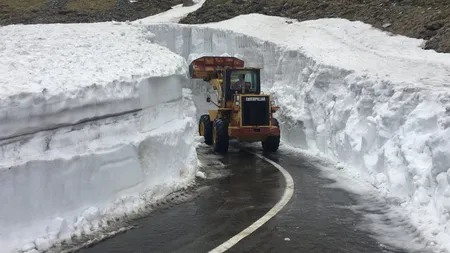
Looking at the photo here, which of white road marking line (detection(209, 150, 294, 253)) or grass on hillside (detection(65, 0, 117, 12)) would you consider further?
grass on hillside (detection(65, 0, 117, 12))

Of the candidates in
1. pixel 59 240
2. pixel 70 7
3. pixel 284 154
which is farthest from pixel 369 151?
pixel 70 7

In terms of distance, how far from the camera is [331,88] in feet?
52.6

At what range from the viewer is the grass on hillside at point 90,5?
3678 cm

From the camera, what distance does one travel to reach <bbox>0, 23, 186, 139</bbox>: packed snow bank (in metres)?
7.36

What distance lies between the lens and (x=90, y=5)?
124 ft

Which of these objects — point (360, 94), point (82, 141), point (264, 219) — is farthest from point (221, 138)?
point (82, 141)

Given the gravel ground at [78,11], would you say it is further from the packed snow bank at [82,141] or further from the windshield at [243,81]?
the packed snow bank at [82,141]

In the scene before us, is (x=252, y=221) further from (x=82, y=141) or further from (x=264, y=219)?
(x=82, y=141)

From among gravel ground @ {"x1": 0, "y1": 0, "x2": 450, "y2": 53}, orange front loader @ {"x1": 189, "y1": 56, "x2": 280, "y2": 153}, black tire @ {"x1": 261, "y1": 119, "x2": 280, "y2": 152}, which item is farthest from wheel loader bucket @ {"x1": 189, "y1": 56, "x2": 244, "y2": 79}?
gravel ground @ {"x1": 0, "y1": 0, "x2": 450, "y2": 53}

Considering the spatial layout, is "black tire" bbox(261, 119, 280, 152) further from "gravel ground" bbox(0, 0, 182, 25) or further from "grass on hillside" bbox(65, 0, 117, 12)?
"grass on hillside" bbox(65, 0, 117, 12)

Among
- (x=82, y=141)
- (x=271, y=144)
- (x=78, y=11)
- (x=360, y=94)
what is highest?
(x=78, y=11)

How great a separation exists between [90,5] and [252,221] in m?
33.0

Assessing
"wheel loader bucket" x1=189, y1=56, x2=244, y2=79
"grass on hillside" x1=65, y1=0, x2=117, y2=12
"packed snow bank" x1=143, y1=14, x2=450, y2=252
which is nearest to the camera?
"packed snow bank" x1=143, y1=14, x2=450, y2=252

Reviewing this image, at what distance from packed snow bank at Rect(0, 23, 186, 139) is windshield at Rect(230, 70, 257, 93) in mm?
3583
